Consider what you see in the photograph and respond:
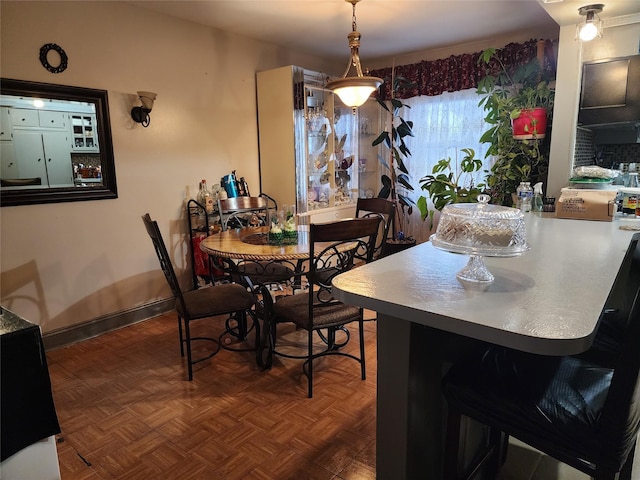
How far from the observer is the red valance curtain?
3.46 m

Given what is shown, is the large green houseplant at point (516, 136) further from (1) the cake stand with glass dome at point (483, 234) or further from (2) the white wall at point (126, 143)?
(1) the cake stand with glass dome at point (483, 234)

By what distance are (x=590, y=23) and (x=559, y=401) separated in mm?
2480

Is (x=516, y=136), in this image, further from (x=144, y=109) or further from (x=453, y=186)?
(x=144, y=109)

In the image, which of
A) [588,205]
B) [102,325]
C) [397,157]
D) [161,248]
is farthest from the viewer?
[397,157]

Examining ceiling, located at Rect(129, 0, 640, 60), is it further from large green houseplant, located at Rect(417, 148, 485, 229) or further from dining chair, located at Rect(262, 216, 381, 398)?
dining chair, located at Rect(262, 216, 381, 398)

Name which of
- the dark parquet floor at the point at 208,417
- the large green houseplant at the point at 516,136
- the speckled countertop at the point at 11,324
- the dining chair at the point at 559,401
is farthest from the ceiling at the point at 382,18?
the speckled countertop at the point at 11,324

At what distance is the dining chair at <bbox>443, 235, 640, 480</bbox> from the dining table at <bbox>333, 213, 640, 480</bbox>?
0.07 m

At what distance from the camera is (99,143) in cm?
290

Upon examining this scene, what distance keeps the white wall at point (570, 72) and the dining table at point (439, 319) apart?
1746mm

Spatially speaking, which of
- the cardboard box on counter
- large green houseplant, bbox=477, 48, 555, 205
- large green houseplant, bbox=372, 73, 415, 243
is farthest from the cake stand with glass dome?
large green houseplant, bbox=372, 73, 415, 243

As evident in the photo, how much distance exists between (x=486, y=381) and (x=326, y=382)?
1338mm

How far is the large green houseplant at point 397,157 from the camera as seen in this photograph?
4.51m

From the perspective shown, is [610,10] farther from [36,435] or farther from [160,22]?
[36,435]

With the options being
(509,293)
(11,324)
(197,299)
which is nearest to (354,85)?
(197,299)
